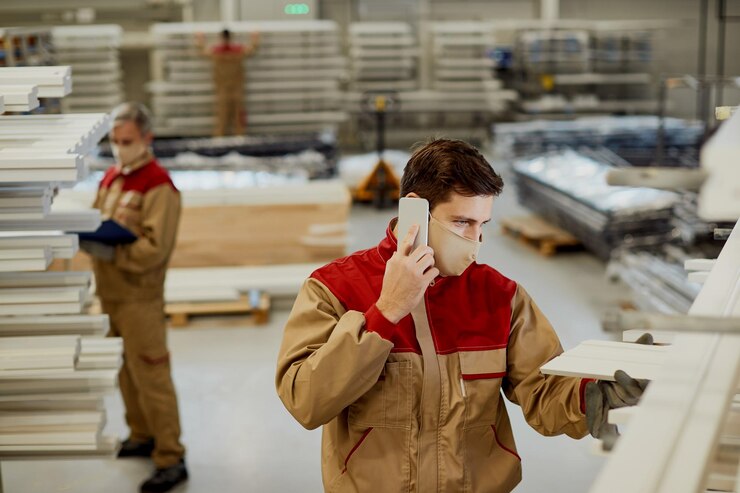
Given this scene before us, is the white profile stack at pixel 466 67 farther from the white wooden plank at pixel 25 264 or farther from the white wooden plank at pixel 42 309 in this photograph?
the white wooden plank at pixel 25 264

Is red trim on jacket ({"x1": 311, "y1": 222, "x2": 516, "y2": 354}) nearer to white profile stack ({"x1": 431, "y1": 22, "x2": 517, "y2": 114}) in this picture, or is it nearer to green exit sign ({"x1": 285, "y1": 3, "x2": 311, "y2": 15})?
white profile stack ({"x1": 431, "y1": 22, "x2": 517, "y2": 114})

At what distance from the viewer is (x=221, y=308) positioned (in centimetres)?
809

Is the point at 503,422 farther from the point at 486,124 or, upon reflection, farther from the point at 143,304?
the point at 486,124

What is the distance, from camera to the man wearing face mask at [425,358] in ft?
7.86

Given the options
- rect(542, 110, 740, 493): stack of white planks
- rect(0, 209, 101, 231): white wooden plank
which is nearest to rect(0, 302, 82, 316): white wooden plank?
rect(0, 209, 101, 231): white wooden plank

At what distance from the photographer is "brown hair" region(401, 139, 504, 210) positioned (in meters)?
2.46

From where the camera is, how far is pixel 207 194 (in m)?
8.91

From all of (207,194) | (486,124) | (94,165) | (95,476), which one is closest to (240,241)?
(207,194)

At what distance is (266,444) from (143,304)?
1270mm

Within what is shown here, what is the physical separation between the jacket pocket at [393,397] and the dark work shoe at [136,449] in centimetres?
335

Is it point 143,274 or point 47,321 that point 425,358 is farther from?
point 143,274

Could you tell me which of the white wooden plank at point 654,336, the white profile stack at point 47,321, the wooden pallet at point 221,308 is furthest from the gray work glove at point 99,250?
the white wooden plank at point 654,336

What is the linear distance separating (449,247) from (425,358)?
30cm

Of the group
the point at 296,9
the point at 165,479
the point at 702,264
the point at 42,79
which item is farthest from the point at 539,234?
the point at 296,9
